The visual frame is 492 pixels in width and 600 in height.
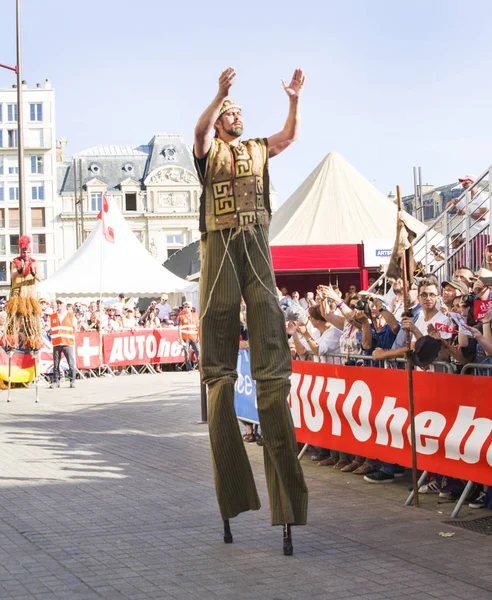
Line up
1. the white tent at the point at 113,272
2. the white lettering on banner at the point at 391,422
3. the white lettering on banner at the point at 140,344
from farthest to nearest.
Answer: the white tent at the point at 113,272 → the white lettering on banner at the point at 140,344 → the white lettering on banner at the point at 391,422

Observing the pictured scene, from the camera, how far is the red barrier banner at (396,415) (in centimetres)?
675

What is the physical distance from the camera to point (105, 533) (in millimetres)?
6234

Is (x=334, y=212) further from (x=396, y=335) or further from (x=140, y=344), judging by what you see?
(x=396, y=335)

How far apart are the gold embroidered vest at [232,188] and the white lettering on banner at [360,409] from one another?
110 inches

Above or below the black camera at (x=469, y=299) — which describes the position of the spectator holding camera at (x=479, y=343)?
below

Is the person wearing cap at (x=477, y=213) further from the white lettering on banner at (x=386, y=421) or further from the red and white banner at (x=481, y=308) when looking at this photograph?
the red and white banner at (x=481, y=308)

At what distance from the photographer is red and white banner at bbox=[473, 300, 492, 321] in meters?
7.58

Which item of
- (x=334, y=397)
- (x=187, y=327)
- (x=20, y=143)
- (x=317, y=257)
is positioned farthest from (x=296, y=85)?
(x=187, y=327)

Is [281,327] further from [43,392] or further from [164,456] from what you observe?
[43,392]

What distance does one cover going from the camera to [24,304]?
15000 mm

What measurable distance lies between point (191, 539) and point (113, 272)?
21202 mm

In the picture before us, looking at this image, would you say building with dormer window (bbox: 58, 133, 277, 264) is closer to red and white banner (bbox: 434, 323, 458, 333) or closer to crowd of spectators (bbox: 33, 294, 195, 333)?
crowd of spectators (bbox: 33, 294, 195, 333)

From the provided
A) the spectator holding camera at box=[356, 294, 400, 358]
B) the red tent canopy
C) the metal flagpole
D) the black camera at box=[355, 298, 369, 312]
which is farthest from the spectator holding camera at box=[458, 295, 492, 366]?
the metal flagpole

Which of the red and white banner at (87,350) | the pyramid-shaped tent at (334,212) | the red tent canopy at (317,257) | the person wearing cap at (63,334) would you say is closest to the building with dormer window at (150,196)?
the red and white banner at (87,350)
